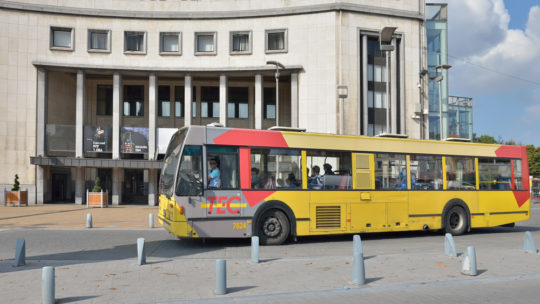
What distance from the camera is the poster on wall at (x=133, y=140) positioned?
101 ft

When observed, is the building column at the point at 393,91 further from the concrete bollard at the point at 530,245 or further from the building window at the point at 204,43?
the concrete bollard at the point at 530,245

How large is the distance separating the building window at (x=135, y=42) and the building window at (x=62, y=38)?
367 cm

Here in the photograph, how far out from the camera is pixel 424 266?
8.91 meters

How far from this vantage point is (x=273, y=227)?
38.2ft

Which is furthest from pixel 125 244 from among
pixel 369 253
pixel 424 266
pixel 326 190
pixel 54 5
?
pixel 54 5

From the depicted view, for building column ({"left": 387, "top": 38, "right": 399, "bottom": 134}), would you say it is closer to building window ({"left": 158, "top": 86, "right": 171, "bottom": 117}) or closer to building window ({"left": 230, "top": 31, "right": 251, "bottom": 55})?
building window ({"left": 230, "top": 31, "right": 251, "bottom": 55})

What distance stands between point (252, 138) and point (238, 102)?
78.6 feet

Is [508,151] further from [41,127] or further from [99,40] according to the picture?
[41,127]

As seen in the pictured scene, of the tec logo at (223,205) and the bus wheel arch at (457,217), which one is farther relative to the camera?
the bus wheel arch at (457,217)

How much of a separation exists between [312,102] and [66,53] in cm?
1752

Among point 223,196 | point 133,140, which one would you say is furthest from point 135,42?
point 223,196

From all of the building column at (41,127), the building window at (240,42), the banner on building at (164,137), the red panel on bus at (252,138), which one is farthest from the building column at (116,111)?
the red panel on bus at (252,138)

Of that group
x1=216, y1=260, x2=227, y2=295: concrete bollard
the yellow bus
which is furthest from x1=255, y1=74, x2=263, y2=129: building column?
x1=216, y1=260, x2=227, y2=295: concrete bollard

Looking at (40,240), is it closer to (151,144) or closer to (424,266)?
Result: (424,266)
